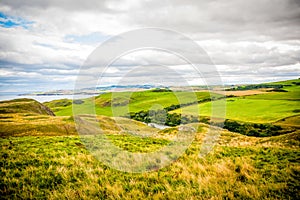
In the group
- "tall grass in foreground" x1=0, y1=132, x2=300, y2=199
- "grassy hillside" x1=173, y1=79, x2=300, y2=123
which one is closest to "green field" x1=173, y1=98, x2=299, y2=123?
"grassy hillside" x1=173, y1=79, x2=300, y2=123

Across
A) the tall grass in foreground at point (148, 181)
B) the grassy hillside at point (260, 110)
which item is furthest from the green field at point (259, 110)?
the tall grass in foreground at point (148, 181)

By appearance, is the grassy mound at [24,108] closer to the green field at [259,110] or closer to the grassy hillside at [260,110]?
the grassy hillside at [260,110]

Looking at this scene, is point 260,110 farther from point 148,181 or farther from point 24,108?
point 148,181

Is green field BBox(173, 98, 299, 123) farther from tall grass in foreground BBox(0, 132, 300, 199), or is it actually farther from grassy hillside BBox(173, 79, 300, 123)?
tall grass in foreground BBox(0, 132, 300, 199)

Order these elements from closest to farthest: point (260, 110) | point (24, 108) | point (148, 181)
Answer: point (148, 181) → point (24, 108) → point (260, 110)

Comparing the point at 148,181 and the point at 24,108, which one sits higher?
the point at 148,181

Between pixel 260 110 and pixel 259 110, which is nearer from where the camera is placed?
pixel 260 110

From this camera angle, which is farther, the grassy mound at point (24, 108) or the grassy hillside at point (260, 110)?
the grassy hillside at point (260, 110)

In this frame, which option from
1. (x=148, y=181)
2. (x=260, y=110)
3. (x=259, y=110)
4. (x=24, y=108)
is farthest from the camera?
(x=259, y=110)

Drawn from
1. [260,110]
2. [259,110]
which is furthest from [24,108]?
[260,110]

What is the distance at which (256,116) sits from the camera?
110 metres

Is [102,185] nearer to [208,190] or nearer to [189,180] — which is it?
[189,180]

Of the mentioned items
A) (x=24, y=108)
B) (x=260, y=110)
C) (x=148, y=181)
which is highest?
(x=148, y=181)

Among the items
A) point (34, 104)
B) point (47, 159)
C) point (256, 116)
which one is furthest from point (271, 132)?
point (34, 104)
